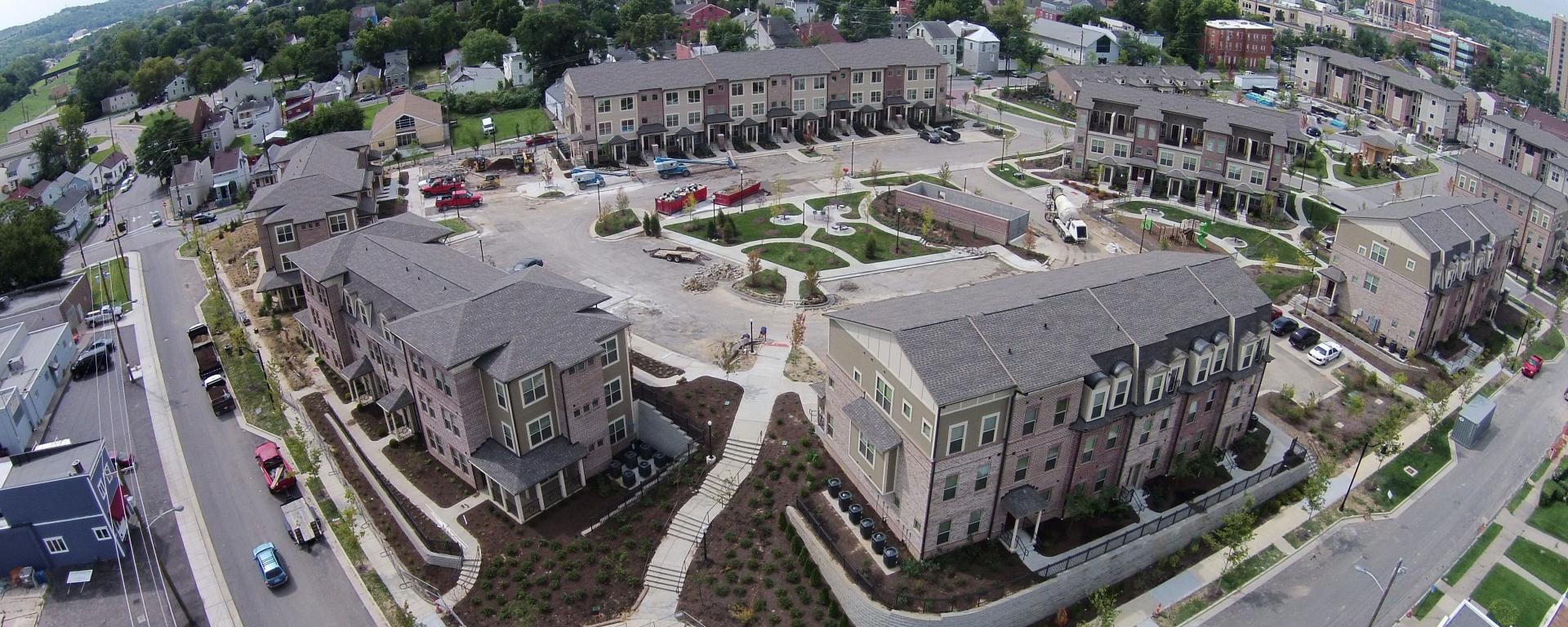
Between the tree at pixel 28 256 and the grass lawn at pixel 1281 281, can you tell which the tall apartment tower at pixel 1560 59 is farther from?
the tree at pixel 28 256

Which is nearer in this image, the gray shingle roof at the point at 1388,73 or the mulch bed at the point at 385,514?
the mulch bed at the point at 385,514

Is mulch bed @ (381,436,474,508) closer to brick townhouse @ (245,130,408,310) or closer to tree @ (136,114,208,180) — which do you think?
brick townhouse @ (245,130,408,310)

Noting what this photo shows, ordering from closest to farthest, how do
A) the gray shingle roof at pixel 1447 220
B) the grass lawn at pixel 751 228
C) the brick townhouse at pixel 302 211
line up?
the gray shingle roof at pixel 1447 220 < the brick townhouse at pixel 302 211 < the grass lawn at pixel 751 228

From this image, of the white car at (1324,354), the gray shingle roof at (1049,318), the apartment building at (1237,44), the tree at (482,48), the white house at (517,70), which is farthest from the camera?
the apartment building at (1237,44)

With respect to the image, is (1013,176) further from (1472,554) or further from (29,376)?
(29,376)

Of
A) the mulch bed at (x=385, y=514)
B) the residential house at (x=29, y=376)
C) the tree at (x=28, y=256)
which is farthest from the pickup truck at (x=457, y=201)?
the mulch bed at (x=385, y=514)

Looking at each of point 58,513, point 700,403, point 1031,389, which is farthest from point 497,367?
point 1031,389

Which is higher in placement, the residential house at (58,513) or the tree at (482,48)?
the tree at (482,48)

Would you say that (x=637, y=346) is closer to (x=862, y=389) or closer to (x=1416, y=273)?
(x=862, y=389)

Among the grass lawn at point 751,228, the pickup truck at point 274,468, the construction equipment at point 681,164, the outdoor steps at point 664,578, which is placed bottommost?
the outdoor steps at point 664,578
